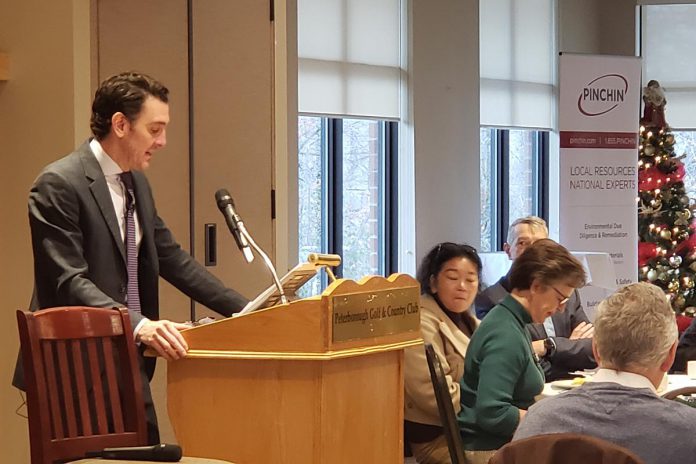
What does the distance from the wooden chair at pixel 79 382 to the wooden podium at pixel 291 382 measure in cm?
12

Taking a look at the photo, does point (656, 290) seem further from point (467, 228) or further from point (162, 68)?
point (467, 228)

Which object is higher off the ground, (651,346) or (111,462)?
(651,346)

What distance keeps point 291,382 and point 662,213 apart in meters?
7.20

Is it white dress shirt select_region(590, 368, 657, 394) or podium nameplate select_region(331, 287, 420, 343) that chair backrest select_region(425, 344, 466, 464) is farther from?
white dress shirt select_region(590, 368, 657, 394)

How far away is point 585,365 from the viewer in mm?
4895

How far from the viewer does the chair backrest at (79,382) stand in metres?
2.56

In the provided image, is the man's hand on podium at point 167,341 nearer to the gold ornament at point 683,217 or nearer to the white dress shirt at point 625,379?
the white dress shirt at point 625,379

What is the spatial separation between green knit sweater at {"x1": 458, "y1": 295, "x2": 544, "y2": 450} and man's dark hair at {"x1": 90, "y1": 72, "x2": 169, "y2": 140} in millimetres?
1385

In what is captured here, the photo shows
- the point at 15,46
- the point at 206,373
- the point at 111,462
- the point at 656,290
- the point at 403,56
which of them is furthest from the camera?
the point at 403,56

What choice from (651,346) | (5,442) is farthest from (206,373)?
(5,442)

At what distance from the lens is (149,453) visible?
232 centimetres

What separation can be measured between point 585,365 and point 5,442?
2.45 metres

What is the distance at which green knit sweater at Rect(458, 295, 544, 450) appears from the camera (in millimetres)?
3609

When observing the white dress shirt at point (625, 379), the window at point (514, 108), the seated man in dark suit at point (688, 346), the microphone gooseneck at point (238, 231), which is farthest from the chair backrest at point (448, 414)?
the window at point (514, 108)
